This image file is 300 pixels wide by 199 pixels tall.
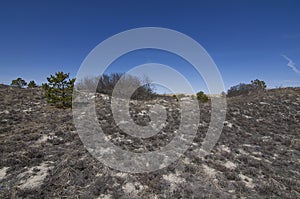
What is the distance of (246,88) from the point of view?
29.0 metres

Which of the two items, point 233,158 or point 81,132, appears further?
point 81,132

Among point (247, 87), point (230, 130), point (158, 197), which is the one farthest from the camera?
point (247, 87)

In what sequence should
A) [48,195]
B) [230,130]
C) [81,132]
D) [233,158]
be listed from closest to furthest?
[48,195]
[233,158]
[81,132]
[230,130]

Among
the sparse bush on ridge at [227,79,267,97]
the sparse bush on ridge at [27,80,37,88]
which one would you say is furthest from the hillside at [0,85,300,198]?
the sparse bush on ridge at [227,79,267,97]

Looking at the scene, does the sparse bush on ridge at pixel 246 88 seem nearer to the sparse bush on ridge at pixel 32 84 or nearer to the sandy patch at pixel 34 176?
the sandy patch at pixel 34 176

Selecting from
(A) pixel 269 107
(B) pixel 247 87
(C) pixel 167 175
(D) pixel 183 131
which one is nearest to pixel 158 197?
(C) pixel 167 175

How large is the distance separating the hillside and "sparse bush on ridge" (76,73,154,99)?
9.03 metres

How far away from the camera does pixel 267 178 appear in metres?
5.43

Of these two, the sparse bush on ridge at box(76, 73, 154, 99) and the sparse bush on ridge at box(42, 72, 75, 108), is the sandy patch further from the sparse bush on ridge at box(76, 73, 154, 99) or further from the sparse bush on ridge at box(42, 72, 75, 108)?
the sparse bush on ridge at box(76, 73, 154, 99)

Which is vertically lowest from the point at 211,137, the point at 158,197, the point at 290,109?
the point at 158,197

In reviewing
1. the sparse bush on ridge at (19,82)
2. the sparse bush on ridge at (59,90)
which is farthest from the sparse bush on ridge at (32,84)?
the sparse bush on ridge at (59,90)

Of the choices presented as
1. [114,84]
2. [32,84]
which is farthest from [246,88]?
[32,84]

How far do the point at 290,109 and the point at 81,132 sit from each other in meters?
19.4

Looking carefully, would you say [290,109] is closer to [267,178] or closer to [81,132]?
[267,178]
